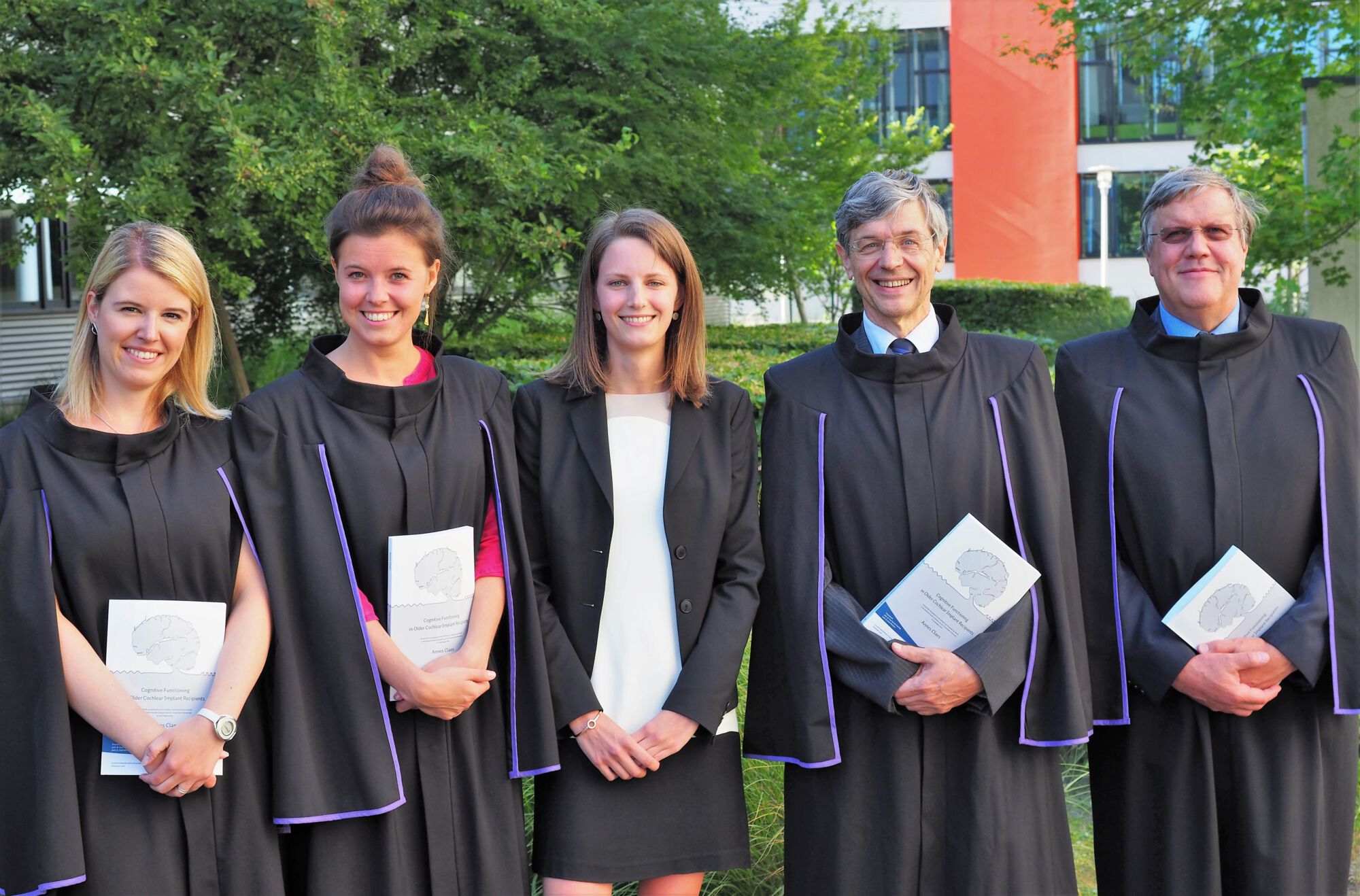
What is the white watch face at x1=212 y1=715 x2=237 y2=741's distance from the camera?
296 cm

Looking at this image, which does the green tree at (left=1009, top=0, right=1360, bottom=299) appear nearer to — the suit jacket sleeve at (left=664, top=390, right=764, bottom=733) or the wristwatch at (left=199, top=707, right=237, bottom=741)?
the suit jacket sleeve at (left=664, top=390, right=764, bottom=733)

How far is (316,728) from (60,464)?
0.87m

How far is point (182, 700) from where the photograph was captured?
2.98 meters

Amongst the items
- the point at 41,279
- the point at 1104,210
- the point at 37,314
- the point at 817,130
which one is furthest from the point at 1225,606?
the point at 1104,210

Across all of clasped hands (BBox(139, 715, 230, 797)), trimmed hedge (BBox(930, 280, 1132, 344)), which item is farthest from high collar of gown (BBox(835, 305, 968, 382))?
trimmed hedge (BBox(930, 280, 1132, 344))

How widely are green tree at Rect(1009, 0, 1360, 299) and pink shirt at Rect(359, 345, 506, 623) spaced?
7540mm

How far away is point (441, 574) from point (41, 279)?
16.0m

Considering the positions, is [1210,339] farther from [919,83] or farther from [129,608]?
[919,83]

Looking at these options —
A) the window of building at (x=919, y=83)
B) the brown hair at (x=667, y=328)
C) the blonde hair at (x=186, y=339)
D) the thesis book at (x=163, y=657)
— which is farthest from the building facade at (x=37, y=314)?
the window of building at (x=919, y=83)

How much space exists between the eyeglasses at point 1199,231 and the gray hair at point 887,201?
0.62m

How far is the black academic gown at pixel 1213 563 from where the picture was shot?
3.46 metres

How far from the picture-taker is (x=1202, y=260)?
3.54 meters

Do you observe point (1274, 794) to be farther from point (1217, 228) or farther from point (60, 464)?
point (60, 464)

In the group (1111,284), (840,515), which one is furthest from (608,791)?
(1111,284)
